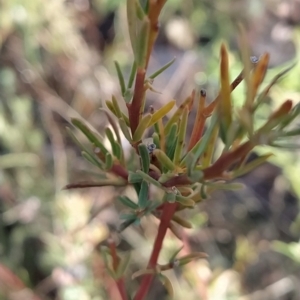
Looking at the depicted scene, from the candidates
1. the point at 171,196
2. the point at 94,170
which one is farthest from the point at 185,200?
the point at 94,170

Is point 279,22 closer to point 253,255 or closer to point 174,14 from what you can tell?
point 174,14

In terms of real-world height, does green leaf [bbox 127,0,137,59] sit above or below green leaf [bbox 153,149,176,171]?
above

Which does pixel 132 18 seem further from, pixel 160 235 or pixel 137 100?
pixel 160 235

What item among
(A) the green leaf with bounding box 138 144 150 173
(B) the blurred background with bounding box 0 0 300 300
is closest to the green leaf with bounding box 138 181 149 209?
(A) the green leaf with bounding box 138 144 150 173

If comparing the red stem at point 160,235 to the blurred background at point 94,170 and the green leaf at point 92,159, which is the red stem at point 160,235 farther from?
the blurred background at point 94,170

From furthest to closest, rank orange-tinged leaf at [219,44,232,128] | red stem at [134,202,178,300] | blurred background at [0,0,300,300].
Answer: blurred background at [0,0,300,300], red stem at [134,202,178,300], orange-tinged leaf at [219,44,232,128]

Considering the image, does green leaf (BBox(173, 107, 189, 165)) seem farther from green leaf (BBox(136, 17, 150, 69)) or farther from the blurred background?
the blurred background
